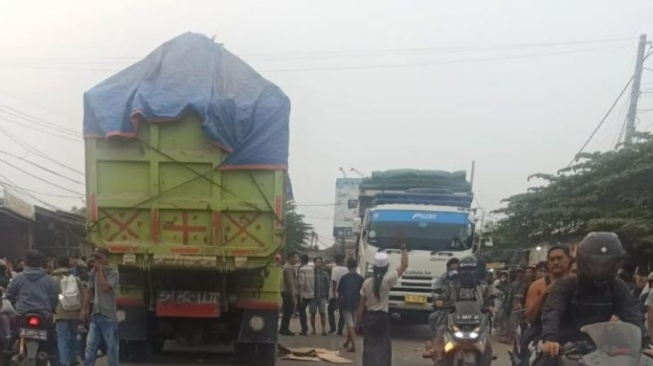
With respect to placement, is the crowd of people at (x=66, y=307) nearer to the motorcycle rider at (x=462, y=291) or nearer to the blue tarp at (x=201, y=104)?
the blue tarp at (x=201, y=104)

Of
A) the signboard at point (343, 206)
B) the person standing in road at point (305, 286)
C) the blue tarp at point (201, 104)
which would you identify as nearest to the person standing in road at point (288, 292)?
the person standing in road at point (305, 286)

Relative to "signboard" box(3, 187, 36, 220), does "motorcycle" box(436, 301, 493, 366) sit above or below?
below

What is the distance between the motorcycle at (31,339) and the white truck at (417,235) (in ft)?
22.2

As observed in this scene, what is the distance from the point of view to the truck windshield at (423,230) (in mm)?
15672

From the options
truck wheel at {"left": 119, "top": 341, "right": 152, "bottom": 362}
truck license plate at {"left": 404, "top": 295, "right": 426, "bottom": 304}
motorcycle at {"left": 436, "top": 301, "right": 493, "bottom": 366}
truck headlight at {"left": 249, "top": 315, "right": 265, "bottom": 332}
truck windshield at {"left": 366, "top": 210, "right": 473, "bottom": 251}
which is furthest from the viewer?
truck windshield at {"left": 366, "top": 210, "right": 473, "bottom": 251}

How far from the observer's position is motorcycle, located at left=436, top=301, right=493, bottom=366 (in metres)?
9.07

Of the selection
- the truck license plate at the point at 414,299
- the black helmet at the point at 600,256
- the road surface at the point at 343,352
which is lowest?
the road surface at the point at 343,352

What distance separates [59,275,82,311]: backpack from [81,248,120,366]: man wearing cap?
373mm

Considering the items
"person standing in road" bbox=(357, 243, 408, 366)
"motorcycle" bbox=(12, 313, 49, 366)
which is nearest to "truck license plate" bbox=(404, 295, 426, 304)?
"person standing in road" bbox=(357, 243, 408, 366)

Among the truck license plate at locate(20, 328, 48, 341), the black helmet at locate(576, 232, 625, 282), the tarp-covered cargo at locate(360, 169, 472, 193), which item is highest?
the tarp-covered cargo at locate(360, 169, 472, 193)

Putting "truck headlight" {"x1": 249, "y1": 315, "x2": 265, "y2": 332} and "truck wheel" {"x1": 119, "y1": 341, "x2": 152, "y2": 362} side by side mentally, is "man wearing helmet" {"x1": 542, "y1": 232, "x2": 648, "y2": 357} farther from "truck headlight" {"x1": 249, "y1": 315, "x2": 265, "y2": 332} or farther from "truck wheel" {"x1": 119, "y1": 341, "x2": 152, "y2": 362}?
"truck wheel" {"x1": 119, "y1": 341, "x2": 152, "y2": 362}

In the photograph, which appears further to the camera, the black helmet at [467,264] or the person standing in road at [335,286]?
the person standing in road at [335,286]

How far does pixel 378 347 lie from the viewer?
9.53m

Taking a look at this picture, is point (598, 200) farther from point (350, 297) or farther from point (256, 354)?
point (256, 354)
